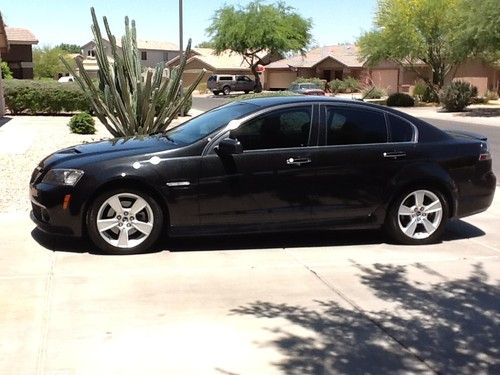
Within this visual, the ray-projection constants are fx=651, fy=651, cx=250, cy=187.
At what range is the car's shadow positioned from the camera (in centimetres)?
655

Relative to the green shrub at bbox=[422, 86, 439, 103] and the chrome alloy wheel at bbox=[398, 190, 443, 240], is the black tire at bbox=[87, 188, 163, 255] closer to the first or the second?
the chrome alloy wheel at bbox=[398, 190, 443, 240]

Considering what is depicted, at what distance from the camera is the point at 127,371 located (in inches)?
152

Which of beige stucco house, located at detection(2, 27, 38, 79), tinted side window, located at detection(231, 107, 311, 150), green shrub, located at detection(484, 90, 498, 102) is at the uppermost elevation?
beige stucco house, located at detection(2, 27, 38, 79)

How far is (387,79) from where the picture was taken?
58562 mm

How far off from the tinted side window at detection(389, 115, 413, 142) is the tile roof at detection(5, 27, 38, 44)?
125 ft

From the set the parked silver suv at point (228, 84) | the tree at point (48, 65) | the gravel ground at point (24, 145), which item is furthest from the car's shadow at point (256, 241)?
the tree at point (48, 65)

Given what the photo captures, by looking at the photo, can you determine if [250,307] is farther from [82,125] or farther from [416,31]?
[416,31]

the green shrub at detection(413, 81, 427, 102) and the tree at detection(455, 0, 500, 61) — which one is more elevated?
the tree at detection(455, 0, 500, 61)

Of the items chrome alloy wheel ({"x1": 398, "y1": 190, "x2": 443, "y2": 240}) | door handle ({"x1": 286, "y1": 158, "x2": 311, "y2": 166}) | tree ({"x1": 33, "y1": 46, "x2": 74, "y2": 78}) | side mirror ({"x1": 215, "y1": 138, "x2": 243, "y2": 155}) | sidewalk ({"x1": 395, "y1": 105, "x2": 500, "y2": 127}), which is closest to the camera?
side mirror ({"x1": 215, "y1": 138, "x2": 243, "y2": 155})

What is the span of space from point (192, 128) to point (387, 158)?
209 cm

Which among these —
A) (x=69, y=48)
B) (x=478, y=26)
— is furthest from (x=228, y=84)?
(x=69, y=48)

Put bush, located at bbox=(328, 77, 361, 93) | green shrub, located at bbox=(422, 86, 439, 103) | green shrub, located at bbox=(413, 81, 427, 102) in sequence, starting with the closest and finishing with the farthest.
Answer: green shrub, located at bbox=(422, 86, 439, 103)
green shrub, located at bbox=(413, 81, 427, 102)
bush, located at bbox=(328, 77, 361, 93)

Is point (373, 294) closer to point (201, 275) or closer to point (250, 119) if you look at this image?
point (201, 275)

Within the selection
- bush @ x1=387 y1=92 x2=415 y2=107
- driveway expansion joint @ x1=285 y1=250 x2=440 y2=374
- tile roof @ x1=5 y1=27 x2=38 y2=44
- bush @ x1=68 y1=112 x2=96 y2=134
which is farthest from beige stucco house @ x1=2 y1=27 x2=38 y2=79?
driveway expansion joint @ x1=285 y1=250 x2=440 y2=374
